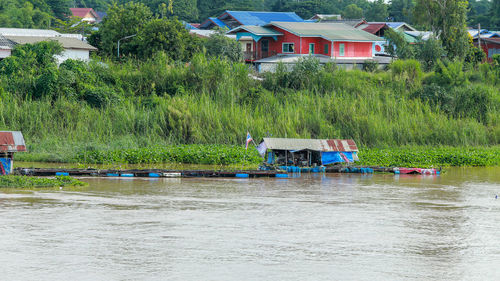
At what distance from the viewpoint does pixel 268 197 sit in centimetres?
1986

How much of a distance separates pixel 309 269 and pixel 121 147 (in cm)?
1476

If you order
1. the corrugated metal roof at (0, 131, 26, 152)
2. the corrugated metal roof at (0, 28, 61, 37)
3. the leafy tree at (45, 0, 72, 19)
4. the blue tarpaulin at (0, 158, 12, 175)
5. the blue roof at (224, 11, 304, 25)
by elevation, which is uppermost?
the leafy tree at (45, 0, 72, 19)

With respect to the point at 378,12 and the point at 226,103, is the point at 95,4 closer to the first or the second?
the point at 378,12

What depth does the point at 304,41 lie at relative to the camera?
4075cm

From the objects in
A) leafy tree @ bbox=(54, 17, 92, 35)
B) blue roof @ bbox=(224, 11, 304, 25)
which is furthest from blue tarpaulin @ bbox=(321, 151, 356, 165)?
leafy tree @ bbox=(54, 17, 92, 35)

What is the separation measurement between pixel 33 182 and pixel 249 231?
770 cm

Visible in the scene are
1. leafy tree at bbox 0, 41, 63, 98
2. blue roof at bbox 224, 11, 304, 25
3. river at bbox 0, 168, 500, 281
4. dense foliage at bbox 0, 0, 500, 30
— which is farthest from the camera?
dense foliage at bbox 0, 0, 500, 30

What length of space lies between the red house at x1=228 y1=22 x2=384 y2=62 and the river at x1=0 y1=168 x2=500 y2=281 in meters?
19.4

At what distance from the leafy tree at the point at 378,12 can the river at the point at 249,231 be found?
161ft

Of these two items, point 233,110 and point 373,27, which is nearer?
point 233,110

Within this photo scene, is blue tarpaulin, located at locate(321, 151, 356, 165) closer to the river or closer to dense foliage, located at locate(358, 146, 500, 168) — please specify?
A: dense foliage, located at locate(358, 146, 500, 168)

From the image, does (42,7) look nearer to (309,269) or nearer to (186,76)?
(186,76)

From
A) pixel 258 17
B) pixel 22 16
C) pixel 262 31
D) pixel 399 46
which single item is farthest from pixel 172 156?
pixel 22 16

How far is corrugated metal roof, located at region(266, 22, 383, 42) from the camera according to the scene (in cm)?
4038
